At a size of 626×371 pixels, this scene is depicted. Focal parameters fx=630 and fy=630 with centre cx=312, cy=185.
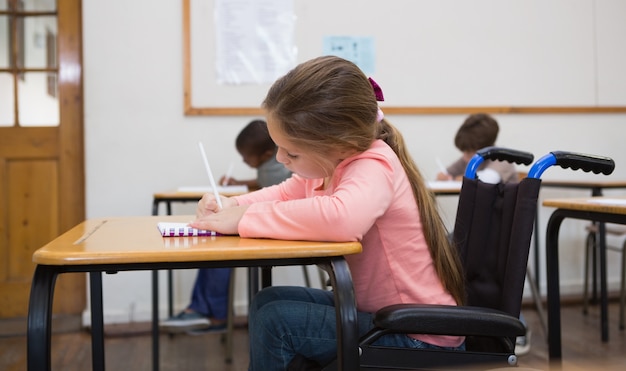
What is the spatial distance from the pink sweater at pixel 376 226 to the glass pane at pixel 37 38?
2.42 metres

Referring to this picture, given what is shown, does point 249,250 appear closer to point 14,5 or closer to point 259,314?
point 259,314

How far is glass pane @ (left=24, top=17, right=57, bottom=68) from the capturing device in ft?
10.2

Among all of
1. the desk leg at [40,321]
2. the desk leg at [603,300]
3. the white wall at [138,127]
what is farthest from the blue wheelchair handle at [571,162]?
the white wall at [138,127]

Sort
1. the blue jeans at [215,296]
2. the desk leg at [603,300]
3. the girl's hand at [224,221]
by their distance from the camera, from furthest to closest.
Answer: the blue jeans at [215,296] → the desk leg at [603,300] → the girl's hand at [224,221]

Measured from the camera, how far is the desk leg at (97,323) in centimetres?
146

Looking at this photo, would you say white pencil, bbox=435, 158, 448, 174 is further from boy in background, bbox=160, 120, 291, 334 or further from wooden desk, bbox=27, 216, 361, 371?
wooden desk, bbox=27, 216, 361, 371

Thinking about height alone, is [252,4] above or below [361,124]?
A: above

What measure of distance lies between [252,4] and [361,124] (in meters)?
2.20

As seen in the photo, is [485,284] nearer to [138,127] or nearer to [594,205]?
[594,205]

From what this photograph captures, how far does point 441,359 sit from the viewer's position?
1072 millimetres

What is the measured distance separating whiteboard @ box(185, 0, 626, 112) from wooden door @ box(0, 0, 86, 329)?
0.61 meters

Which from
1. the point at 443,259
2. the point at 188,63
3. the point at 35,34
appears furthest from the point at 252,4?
the point at 443,259

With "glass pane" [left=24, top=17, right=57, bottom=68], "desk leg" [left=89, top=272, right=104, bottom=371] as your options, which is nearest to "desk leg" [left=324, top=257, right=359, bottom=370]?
"desk leg" [left=89, top=272, right=104, bottom=371]

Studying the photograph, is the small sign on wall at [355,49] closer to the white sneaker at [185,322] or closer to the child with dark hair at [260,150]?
the child with dark hair at [260,150]
